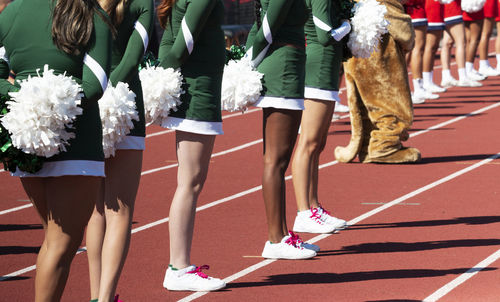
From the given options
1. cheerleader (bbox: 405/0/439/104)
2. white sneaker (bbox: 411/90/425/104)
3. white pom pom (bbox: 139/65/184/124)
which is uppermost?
white pom pom (bbox: 139/65/184/124)

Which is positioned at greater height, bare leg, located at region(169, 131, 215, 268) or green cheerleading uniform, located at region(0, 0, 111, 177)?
green cheerleading uniform, located at region(0, 0, 111, 177)

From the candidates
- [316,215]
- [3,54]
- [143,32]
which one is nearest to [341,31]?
[316,215]

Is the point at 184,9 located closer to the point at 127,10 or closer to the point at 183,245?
the point at 127,10

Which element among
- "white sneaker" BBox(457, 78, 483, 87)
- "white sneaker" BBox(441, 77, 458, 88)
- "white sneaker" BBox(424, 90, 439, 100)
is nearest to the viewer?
"white sneaker" BBox(424, 90, 439, 100)

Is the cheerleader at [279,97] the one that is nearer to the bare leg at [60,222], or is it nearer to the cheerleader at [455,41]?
the bare leg at [60,222]

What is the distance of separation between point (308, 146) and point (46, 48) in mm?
3539

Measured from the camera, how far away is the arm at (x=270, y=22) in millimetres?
6395

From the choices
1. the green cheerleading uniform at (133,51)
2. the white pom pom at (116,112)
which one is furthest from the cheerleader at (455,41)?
the white pom pom at (116,112)

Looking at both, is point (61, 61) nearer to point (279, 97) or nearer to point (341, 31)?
point (279, 97)

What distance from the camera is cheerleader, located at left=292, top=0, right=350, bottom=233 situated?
24.2ft

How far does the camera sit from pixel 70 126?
4.08 metres

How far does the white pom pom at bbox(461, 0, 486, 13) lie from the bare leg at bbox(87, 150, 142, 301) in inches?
530

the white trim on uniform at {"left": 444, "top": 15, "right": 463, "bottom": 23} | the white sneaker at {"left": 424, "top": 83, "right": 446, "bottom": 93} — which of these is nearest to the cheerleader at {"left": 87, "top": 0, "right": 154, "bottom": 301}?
the white sneaker at {"left": 424, "top": 83, "right": 446, "bottom": 93}

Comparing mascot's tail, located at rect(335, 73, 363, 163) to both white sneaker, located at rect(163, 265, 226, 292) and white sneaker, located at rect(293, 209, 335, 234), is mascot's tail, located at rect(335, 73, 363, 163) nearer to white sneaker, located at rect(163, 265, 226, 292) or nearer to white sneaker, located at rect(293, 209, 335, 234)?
white sneaker, located at rect(293, 209, 335, 234)
